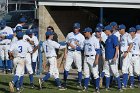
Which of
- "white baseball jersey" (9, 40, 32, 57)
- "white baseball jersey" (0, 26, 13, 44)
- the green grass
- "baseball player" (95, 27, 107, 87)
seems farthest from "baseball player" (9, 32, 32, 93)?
"white baseball jersey" (0, 26, 13, 44)

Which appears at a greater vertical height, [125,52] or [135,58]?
[125,52]

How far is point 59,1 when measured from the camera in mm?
18359

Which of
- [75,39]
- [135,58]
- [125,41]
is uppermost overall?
[75,39]

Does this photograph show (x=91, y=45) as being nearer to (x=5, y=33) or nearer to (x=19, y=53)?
(x=19, y=53)

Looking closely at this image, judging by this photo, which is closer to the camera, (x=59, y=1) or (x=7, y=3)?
(x=59, y=1)

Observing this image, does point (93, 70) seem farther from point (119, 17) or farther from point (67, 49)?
point (119, 17)

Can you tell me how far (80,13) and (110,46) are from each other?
7.31 m

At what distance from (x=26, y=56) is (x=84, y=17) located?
7471 mm

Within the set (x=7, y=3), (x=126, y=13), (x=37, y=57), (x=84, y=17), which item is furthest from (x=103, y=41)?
(x=7, y=3)

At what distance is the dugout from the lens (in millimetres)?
17844

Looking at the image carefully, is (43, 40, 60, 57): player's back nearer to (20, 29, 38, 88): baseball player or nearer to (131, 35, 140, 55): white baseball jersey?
(20, 29, 38, 88): baseball player

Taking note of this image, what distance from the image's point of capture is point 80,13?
21.4 m

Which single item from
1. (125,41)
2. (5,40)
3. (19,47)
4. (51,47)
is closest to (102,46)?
(125,41)

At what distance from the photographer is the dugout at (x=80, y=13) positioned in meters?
17.8
